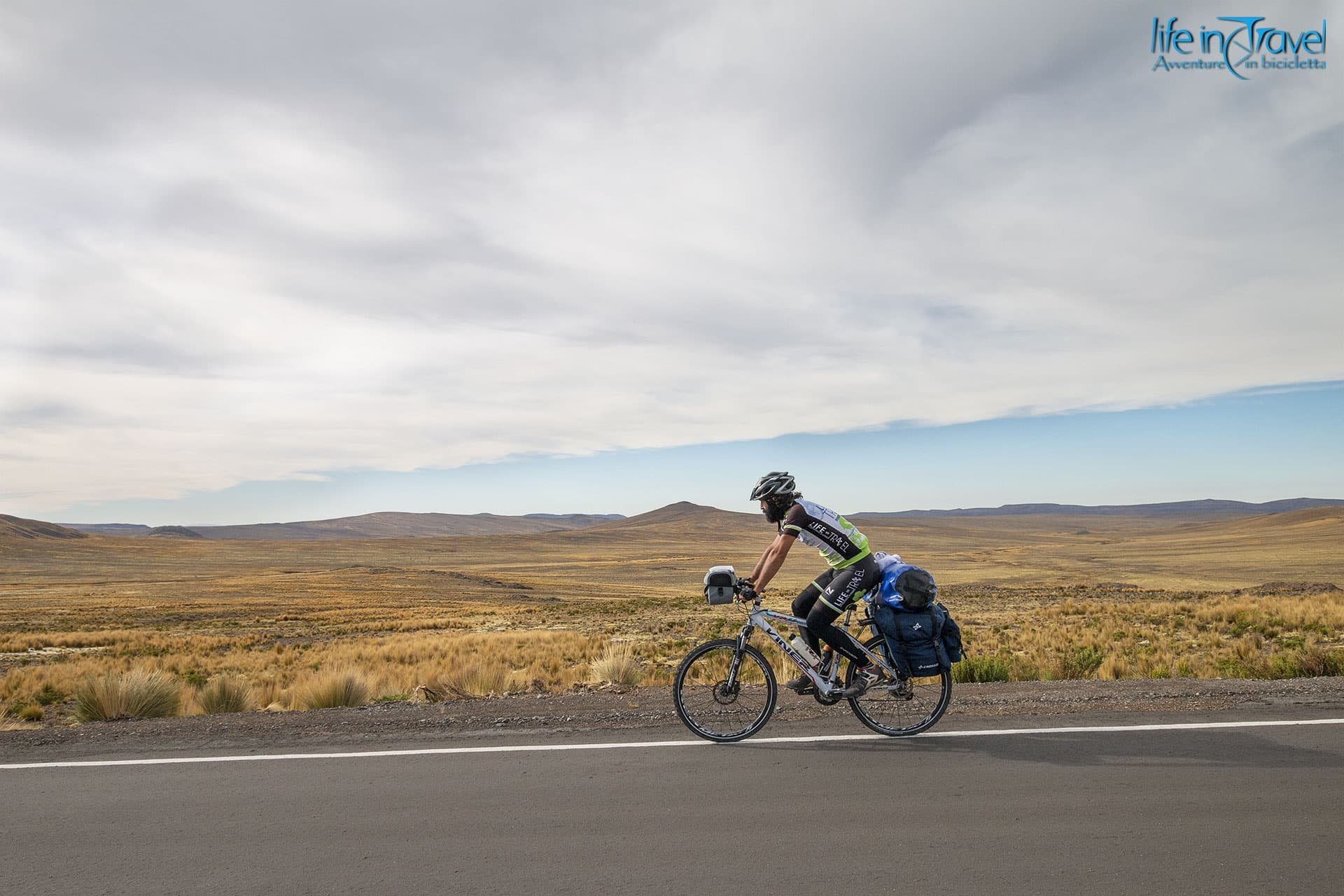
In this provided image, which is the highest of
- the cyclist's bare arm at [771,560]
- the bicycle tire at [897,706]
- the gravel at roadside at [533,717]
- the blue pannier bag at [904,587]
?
the cyclist's bare arm at [771,560]

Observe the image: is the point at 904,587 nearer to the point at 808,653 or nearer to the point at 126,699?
the point at 808,653

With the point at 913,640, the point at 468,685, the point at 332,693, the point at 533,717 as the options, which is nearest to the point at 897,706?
the point at 913,640

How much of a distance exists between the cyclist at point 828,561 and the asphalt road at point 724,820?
0.77 meters

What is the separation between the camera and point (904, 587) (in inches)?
262

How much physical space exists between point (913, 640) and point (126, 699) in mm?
8780

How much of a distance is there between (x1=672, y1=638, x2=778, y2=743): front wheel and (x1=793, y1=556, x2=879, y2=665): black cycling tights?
1.84 feet

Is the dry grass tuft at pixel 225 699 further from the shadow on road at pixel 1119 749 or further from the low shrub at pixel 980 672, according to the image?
the low shrub at pixel 980 672

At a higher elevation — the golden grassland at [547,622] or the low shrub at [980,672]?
the low shrub at [980,672]

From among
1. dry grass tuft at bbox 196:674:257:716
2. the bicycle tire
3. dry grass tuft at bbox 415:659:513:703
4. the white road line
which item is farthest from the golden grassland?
the bicycle tire

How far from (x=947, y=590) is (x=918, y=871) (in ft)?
176

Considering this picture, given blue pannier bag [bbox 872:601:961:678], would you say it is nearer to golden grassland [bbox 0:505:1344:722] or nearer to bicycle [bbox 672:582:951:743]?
bicycle [bbox 672:582:951:743]

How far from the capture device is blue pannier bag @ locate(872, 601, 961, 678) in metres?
6.70

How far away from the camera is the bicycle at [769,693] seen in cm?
691

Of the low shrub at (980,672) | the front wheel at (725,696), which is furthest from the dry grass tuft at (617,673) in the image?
the low shrub at (980,672)
